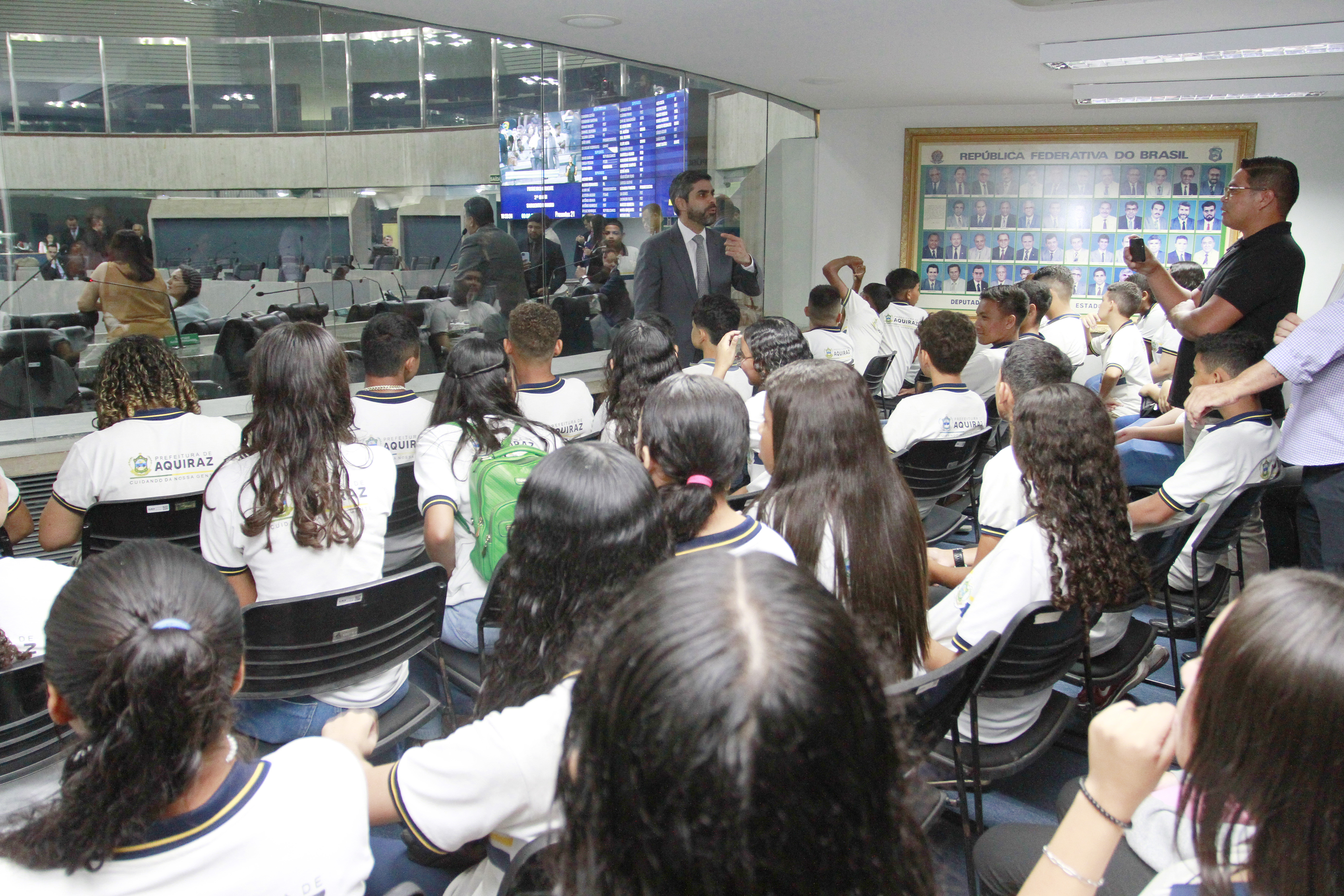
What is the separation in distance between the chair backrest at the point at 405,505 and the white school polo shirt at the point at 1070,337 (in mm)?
4417

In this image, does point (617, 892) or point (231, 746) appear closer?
point (617, 892)

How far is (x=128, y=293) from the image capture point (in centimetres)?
423

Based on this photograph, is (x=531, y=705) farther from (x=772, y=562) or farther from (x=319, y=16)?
(x=319, y=16)

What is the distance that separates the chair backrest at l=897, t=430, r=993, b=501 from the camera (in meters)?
3.61

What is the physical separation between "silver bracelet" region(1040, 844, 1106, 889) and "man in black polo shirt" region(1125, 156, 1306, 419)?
118 inches

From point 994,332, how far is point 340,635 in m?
4.41

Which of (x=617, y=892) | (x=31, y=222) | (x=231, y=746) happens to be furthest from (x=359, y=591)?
(x=31, y=222)

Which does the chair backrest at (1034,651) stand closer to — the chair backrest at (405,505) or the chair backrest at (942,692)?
the chair backrest at (942,692)

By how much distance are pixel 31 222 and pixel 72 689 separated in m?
3.81

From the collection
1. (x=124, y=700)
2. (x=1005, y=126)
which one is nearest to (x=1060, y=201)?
(x=1005, y=126)

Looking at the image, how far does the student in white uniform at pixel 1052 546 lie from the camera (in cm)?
209

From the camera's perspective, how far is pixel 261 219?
4.64 meters

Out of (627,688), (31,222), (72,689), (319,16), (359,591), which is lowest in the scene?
(359,591)

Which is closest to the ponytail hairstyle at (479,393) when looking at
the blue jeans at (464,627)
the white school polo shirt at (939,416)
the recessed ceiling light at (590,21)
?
the blue jeans at (464,627)
